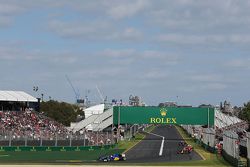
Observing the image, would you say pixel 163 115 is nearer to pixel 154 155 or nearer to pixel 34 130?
pixel 34 130

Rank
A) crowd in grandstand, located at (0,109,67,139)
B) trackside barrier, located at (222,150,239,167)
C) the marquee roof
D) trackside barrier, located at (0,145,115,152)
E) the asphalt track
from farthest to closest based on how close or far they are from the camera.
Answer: the marquee roof < crowd in grandstand, located at (0,109,67,139) < trackside barrier, located at (0,145,115,152) < the asphalt track < trackside barrier, located at (222,150,239,167)

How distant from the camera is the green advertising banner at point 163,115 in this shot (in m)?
110

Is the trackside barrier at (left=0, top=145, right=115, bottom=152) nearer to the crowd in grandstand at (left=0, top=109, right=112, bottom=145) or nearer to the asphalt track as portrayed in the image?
the crowd in grandstand at (left=0, top=109, right=112, bottom=145)

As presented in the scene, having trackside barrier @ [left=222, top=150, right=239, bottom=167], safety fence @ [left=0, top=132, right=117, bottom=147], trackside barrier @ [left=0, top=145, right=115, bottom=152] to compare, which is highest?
safety fence @ [left=0, top=132, right=117, bottom=147]

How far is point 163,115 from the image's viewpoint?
11044 cm

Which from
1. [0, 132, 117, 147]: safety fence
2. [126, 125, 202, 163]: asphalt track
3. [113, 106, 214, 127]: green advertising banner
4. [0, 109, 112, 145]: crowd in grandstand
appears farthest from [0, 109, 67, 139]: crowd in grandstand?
[113, 106, 214, 127]: green advertising banner

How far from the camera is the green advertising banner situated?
110 meters

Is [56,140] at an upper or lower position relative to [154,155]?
upper

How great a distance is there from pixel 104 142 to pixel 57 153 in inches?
580

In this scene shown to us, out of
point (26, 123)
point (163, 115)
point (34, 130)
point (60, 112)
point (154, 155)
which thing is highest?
point (60, 112)

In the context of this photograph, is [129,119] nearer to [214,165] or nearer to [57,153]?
[57,153]

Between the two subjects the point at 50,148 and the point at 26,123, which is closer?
the point at 50,148

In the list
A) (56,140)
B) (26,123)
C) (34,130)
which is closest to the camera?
Result: (56,140)

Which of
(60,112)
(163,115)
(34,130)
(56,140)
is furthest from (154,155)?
(60,112)
